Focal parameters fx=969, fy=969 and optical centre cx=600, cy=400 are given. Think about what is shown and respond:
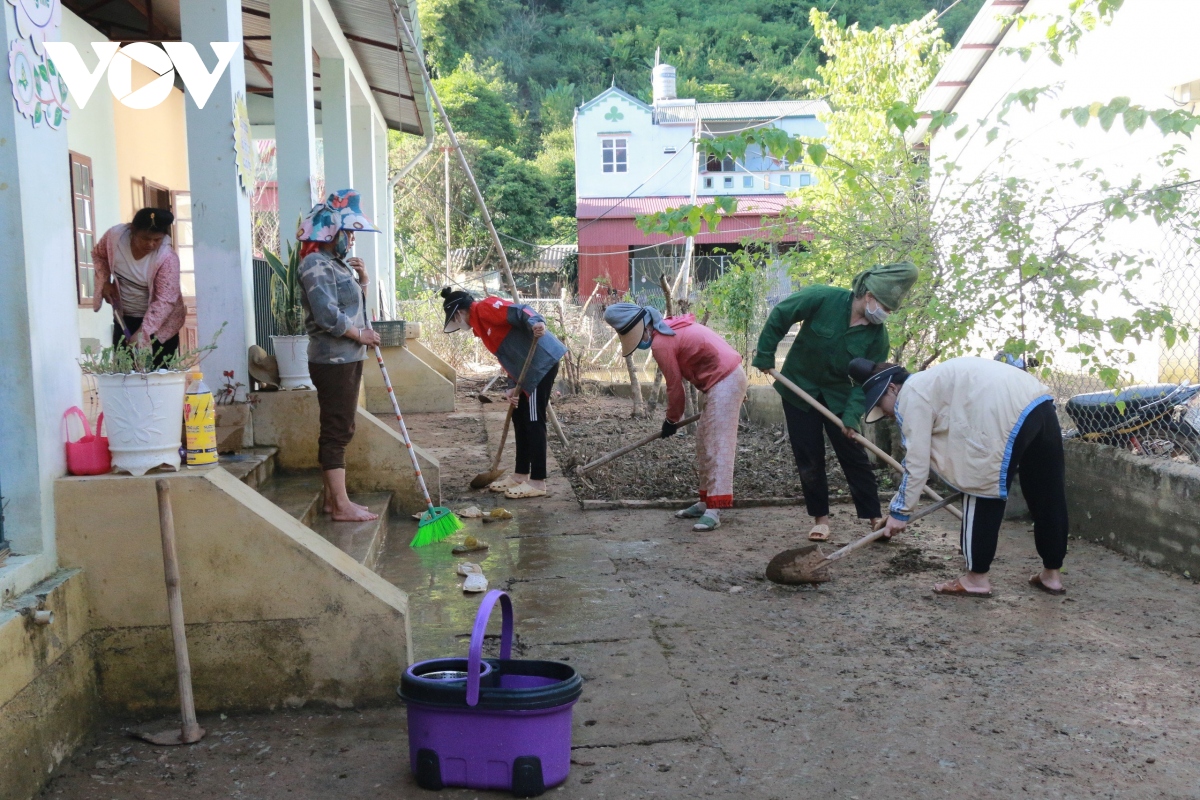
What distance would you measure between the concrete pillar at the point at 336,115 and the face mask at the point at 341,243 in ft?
16.0

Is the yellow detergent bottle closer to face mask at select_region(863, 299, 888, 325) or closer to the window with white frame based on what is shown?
face mask at select_region(863, 299, 888, 325)

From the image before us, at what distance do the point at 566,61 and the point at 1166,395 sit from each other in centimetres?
5383

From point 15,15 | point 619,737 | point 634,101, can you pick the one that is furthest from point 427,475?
point 634,101

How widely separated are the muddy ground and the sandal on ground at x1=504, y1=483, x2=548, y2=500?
0.29 m

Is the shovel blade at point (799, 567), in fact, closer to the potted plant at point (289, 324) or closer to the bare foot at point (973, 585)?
the bare foot at point (973, 585)

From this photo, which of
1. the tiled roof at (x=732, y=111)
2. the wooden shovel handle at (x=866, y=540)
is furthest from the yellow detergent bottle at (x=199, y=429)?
the tiled roof at (x=732, y=111)

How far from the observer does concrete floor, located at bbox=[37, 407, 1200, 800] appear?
2.95m

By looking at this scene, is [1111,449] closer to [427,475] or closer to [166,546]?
[427,475]

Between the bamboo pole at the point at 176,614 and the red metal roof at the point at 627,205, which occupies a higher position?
the red metal roof at the point at 627,205

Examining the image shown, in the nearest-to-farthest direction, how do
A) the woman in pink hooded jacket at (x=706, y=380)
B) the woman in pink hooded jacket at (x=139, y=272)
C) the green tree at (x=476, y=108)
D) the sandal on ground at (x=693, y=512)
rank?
the woman in pink hooded jacket at (x=139, y=272) → the woman in pink hooded jacket at (x=706, y=380) → the sandal on ground at (x=693, y=512) → the green tree at (x=476, y=108)

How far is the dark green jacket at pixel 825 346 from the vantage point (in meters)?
5.57

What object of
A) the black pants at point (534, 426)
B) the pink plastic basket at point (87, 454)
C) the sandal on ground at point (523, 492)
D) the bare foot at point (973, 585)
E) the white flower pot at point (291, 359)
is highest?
the white flower pot at point (291, 359)

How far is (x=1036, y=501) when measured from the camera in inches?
188

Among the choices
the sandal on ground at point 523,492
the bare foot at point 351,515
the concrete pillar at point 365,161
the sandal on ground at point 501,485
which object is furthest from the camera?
the concrete pillar at point 365,161
